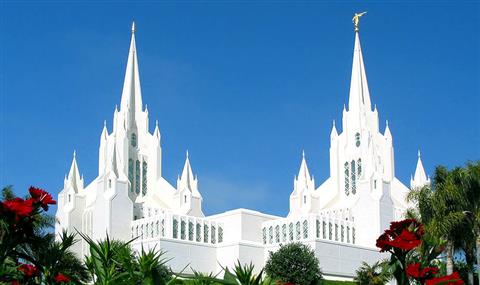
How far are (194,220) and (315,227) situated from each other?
8.04 meters

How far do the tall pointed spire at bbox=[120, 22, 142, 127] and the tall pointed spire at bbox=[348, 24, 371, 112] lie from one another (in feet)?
54.0

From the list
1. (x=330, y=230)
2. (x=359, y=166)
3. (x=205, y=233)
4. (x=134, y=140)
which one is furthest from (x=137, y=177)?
(x=330, y=230)

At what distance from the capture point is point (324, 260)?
48.2 meters

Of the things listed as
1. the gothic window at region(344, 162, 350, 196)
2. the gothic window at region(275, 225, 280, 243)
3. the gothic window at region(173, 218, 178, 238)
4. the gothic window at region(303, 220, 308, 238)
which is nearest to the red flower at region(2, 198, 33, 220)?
the gothic window at region(303, 220, 308, 238)

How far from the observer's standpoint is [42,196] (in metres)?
10.4

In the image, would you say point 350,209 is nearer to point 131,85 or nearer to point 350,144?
point 350,144

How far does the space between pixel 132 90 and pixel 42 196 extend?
53316 mm

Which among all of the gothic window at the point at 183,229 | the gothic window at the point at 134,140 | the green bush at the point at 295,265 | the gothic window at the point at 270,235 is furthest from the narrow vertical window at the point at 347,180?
the green bush at the point at 295,265

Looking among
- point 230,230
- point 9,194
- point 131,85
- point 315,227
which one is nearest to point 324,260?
point 315,227

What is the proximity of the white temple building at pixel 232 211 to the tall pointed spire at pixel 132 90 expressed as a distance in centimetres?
8

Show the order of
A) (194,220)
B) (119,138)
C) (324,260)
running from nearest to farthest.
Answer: (324,260) → (194,220) → (119,138)

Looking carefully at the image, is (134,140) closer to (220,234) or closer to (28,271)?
(220,234)

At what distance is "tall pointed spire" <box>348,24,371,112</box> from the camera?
61.9 m

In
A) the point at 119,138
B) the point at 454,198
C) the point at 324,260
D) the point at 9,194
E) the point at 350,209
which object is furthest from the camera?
the point at 119,138
